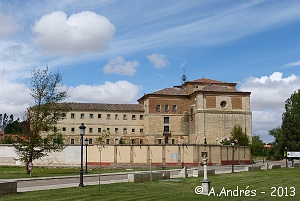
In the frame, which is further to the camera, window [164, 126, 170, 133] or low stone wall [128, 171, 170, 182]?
window [164, 126, 170, 133]

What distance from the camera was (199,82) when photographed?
343ft

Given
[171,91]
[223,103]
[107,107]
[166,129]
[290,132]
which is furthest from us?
[171,91]

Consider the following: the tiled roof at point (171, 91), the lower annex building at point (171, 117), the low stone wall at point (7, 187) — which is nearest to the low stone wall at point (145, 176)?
the low stone wall at point (7, 187)

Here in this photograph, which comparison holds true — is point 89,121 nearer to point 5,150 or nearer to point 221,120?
point 221,120

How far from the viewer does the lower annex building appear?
308ft

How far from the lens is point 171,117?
331ft

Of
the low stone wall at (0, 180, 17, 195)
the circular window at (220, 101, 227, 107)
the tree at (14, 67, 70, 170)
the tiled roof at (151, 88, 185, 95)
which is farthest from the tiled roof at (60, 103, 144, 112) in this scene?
the low stone wall at (0, 180, 17, 195)

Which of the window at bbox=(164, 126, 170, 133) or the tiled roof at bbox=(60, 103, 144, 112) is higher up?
the tiled roof at bbox=(60, 103, 144, 112)

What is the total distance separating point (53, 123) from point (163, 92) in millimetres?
64257

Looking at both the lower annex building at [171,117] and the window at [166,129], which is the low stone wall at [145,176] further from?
the window at [166,129]

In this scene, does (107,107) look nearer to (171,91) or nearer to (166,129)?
(166,129)

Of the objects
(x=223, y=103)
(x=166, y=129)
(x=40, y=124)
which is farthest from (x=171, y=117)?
(x=40, y=124)

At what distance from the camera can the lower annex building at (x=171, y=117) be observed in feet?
308

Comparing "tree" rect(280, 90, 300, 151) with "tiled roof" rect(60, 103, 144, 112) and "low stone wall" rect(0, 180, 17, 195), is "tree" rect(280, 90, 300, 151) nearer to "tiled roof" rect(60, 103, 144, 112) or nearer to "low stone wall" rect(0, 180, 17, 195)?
"tiled roof" rect(60, 103, 144, 112)
